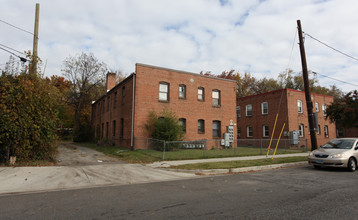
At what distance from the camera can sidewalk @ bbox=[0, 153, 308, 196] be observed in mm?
7607

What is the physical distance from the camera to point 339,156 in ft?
34.5

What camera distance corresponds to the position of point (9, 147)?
1027 cm

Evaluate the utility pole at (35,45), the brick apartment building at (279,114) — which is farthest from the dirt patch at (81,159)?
the brick apartment building at (279,114)

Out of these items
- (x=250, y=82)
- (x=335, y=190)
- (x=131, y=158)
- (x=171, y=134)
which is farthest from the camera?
(x=250, y=82)

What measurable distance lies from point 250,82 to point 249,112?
608 inches

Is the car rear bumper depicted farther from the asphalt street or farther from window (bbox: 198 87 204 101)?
window (bbox: 198 87 204 101)

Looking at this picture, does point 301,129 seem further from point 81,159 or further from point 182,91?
point 81,159

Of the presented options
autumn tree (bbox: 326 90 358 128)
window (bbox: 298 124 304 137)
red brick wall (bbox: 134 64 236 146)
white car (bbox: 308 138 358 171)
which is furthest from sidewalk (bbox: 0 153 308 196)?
window (bbox: 298 124 304 137)

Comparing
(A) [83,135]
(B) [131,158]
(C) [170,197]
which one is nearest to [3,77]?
(B) [131,158]

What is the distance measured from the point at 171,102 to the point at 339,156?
1310 centimetres

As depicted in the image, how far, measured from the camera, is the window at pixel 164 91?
67.1 feet

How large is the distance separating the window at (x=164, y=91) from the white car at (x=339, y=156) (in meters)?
12.4

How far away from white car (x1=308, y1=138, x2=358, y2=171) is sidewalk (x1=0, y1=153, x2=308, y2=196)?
2915 millimetres

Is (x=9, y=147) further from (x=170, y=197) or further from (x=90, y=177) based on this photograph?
(x=170, y=197)
